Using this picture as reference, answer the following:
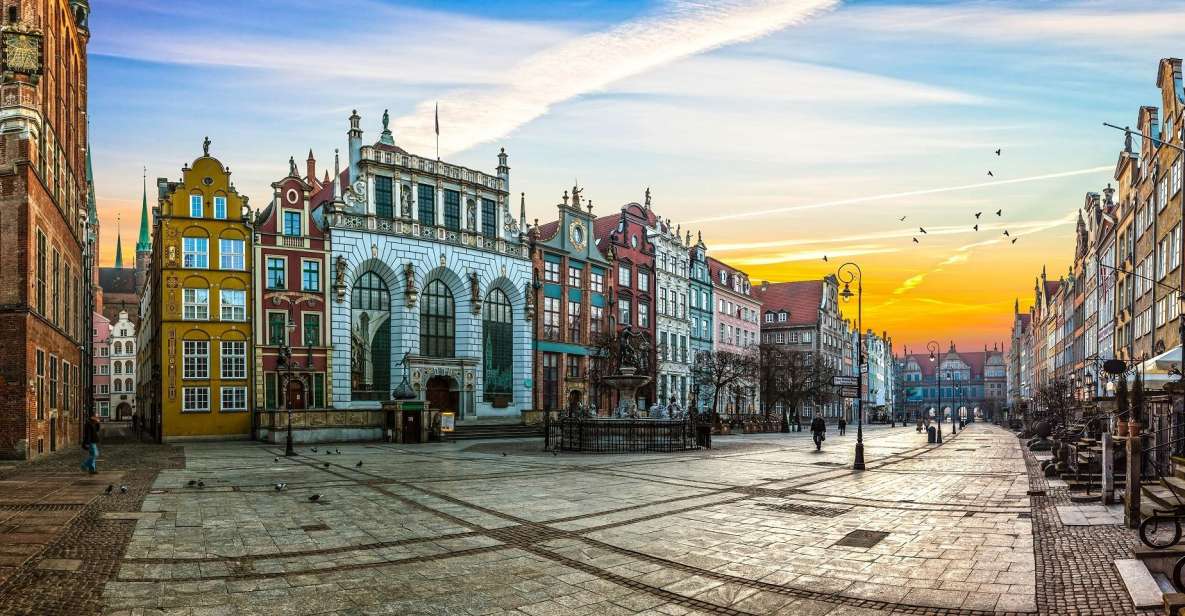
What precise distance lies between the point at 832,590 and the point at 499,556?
4.50 meters

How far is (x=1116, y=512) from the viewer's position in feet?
47.9

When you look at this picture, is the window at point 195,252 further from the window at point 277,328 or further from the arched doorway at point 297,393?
the arched doorway at point 297,393

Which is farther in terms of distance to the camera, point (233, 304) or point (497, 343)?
point (497, 343)

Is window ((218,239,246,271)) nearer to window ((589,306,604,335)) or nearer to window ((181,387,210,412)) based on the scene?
window ((181,387,210,412))

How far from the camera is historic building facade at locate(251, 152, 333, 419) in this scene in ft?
142

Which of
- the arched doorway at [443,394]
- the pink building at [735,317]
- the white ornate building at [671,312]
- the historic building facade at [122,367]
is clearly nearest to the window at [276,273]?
the arched doorway at [443,394]

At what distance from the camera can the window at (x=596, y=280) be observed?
6284 cm

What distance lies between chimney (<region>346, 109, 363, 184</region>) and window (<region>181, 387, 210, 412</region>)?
48.5 feet

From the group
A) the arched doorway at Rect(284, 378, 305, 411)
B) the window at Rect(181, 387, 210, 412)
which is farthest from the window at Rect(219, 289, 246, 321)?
the arched doorway at Rect(284, 378, 305, 411)

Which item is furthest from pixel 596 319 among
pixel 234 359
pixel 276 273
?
pixel 234 359

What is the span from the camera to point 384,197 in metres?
49.1

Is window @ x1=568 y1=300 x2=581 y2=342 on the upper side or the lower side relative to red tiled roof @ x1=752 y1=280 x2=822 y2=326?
lower

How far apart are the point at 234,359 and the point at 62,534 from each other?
105 ft

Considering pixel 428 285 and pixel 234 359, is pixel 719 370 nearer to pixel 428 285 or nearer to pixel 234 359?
pixel 428 285
